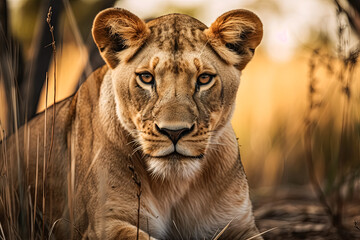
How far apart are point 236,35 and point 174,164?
0.94 meters

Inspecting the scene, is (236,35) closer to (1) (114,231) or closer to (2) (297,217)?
(1) (114,231)

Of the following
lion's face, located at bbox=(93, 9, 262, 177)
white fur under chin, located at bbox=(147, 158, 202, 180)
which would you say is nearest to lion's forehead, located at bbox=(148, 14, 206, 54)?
lion's face, located at bbox=(93, 9, 262, 177)

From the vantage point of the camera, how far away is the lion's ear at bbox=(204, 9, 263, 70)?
10.3ft

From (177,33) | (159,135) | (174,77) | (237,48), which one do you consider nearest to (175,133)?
(159,135)

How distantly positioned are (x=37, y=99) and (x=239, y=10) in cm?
319

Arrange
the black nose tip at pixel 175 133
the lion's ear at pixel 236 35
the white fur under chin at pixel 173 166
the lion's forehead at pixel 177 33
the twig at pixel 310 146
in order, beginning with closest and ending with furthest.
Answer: the black nose tip at pixel 175 133 → the white fur under chin at pixel 173 166 → the lion's forehead at pixel 177 33 → the lion's ear at pixel 236 35 → the twig at pixel 310 146

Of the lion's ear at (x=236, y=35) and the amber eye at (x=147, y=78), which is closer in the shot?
the amber eye at (x=147, y=78)

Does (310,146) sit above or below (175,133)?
below

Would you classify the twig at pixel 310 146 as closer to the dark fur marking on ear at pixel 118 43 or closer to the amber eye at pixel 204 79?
the amber eye at pixel 204 79

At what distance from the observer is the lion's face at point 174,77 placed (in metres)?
2.79

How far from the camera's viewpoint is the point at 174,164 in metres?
2.79

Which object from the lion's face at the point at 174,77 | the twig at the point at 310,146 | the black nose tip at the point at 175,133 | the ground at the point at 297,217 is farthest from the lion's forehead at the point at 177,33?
the ground at the point at 297,217

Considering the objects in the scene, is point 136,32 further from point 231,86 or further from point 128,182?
point 128,182

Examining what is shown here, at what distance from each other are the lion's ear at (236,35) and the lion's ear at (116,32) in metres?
0.41
